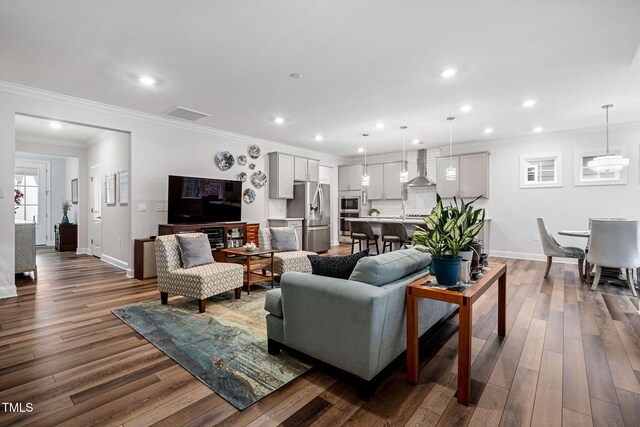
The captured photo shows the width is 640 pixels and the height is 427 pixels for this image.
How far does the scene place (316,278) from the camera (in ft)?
6.87

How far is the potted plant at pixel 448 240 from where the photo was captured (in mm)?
1961

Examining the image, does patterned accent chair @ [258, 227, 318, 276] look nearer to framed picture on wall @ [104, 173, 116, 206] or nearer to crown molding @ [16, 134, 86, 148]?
framed picture on wall @ [104, 173, 116, 206]

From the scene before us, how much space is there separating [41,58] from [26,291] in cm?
299

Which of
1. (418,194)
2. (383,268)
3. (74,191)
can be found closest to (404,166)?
(418,194)

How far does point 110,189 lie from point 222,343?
4.94m

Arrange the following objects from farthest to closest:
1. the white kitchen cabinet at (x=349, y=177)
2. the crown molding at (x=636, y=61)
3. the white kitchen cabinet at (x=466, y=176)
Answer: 1. the white kitchen cabinet at (x=349, y=177)
2. the white kitchen cabinet at (x=466, y=176)
3. the crown molding at (x=636, y=61)

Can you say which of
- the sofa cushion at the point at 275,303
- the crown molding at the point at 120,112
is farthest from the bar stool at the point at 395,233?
the sofa cushion at the point at 275,303

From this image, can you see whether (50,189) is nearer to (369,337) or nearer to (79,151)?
(79,151)

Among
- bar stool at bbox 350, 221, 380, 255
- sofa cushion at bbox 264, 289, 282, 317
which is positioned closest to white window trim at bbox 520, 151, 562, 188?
bar stool at bbox 350, 221, 380, 255

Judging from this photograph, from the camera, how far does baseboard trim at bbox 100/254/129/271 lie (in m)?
5.45

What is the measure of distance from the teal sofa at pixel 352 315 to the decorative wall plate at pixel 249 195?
445 centimetres

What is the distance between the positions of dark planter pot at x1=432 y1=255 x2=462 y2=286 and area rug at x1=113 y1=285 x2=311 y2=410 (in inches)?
45.0

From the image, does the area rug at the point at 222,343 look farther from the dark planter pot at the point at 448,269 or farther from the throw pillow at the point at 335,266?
the dark planter pot at the point at 448,269

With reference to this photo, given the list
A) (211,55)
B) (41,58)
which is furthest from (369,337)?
(41,58)
